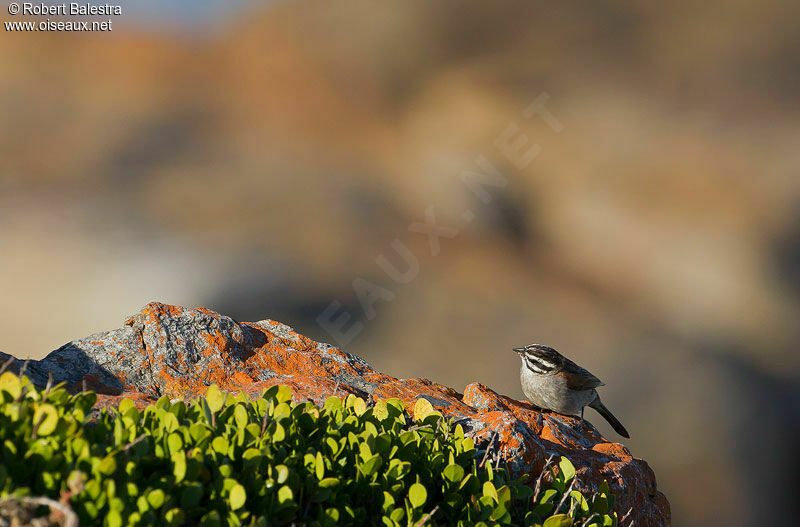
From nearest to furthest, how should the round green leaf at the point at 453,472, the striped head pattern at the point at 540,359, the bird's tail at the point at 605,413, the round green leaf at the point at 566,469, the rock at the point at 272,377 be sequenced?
the round green leaf at the point at 453,472
the round green leaf at the point at 566,469
the rock at the point at 272,377
the striped head pattern at the point at 540,359
the bird's tail at the point at 605,413

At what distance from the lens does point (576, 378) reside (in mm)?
5824

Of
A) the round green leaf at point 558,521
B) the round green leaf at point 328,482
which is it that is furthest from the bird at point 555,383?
the round green leaf at point 328,482

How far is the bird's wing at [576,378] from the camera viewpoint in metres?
5.78

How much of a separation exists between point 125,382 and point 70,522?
2448 millimetres

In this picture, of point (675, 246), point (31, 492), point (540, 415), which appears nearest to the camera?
point (31, 492)

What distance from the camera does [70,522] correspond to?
82.4 inches

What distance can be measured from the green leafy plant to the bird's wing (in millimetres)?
2108

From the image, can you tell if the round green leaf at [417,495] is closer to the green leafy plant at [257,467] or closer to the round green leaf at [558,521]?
the green leafy plant at [257,467]

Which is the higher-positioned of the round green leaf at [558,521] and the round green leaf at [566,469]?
the round green leaf at [566,469]

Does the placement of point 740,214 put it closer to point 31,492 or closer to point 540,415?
point 540,415

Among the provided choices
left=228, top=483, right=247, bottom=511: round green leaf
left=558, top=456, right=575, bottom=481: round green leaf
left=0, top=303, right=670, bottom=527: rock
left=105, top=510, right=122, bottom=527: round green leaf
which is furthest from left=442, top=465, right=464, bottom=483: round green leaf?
left=105, top=510, right=122, bottom=527: round green leaf

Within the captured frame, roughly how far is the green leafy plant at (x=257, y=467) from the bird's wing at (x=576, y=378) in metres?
2.11

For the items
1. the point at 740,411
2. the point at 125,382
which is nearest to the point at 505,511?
the point at 125,382

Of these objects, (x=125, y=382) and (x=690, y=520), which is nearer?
(x=125, y=382)
